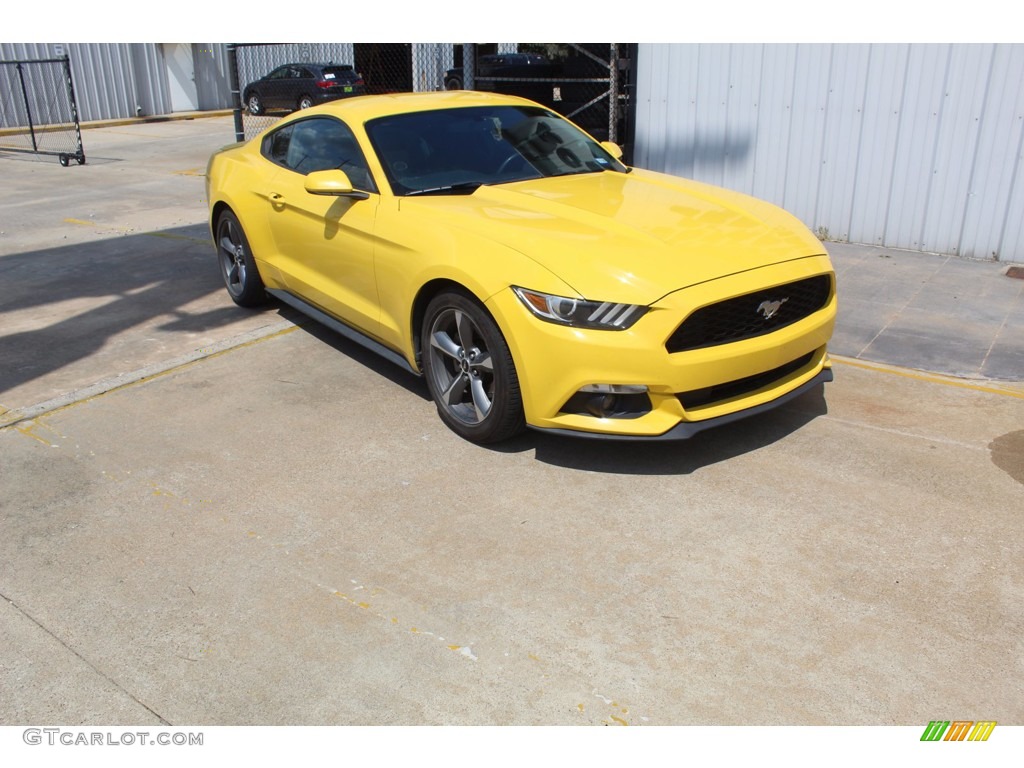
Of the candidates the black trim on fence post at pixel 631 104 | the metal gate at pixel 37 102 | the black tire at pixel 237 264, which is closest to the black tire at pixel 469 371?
the black tire at pixel 237 264

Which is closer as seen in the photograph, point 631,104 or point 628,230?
point 628,230

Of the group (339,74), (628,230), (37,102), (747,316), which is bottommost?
(37,102)

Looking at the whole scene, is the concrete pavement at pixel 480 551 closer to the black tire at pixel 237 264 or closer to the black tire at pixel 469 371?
the black tire at pixel 469 371

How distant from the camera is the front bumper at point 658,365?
398 centimetres

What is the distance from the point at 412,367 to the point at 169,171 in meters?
11.5

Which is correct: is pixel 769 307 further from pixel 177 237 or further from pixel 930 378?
pixel 177 237

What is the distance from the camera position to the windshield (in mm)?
5188

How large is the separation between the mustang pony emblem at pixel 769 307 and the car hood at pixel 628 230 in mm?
198

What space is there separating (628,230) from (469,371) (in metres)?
1.06

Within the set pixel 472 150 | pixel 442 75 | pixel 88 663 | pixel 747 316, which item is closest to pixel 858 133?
pixel 472 150

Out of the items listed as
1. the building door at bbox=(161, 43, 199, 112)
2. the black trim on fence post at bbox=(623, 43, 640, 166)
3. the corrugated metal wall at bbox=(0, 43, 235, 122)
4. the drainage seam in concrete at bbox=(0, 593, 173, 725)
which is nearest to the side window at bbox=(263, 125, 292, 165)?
the drainage seam in concrete at bbox=(0, 593, 173, 725)

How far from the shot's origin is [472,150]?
5.41 metres

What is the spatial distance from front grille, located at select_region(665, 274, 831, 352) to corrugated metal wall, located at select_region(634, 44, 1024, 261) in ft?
15.4

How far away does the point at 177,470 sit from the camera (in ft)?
14.7
